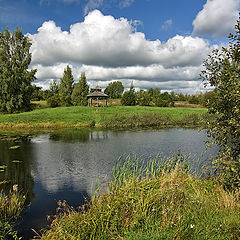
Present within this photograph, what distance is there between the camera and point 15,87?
39.9m

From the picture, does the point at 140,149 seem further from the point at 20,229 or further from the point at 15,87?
the point at 15,87

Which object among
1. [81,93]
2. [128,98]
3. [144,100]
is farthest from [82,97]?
[144,100]

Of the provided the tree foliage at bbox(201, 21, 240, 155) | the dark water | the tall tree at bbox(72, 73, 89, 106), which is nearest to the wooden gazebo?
Answer: the tall tree at bbox(72, 73, 89, 106)

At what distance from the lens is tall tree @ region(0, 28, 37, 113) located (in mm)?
38688

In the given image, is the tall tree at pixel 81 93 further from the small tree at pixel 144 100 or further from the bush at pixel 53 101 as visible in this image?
the small tree at pixel 144 100

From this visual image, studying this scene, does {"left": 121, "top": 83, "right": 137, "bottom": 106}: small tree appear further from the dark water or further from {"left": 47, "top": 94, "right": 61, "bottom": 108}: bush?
the dark water

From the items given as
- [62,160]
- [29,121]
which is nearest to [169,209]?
[62,160]

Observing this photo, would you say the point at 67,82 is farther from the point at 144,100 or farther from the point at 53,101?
the point at 144,100

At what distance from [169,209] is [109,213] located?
4.74 feet

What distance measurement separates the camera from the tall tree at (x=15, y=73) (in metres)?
38.7

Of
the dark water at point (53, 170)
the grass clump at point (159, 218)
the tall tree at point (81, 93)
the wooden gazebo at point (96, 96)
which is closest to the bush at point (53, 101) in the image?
the tall tree at point (81, 93)

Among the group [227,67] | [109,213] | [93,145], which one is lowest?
[93,145]

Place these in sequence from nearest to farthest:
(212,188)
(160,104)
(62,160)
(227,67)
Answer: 1. (227,67)
2. (212,188)
3. (62,160)
4. (160,104)

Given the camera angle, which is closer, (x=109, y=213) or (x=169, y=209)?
(x=169, y=209)
